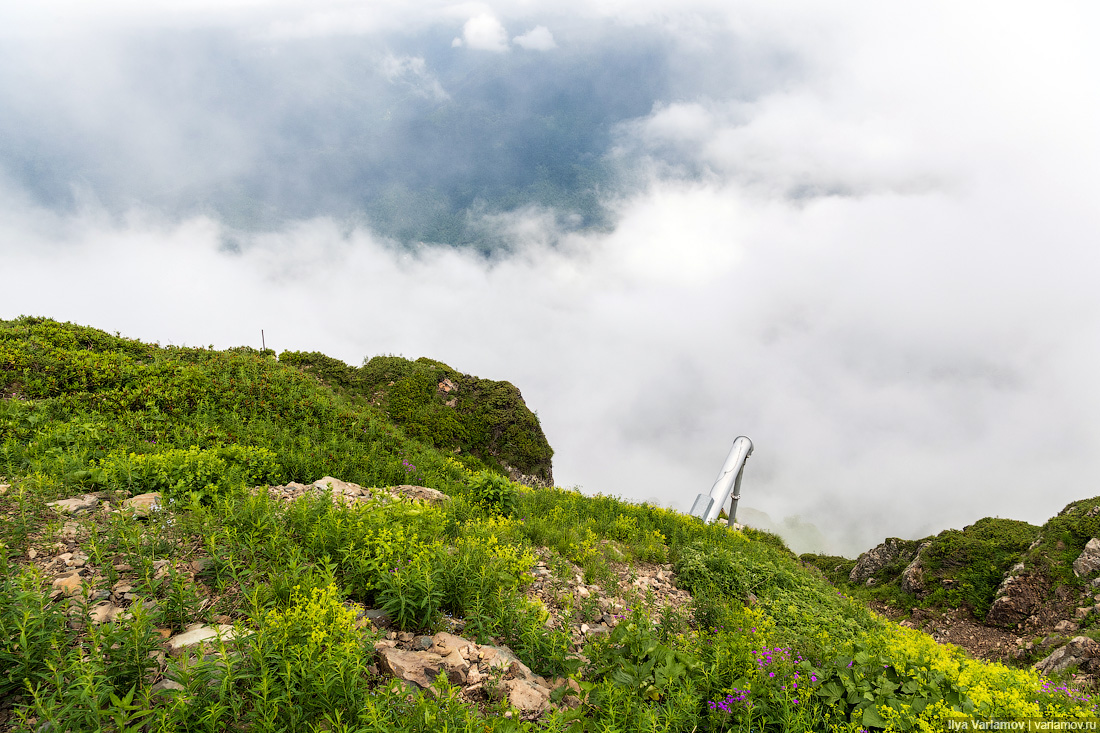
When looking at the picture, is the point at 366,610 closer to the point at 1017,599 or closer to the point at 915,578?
the point at 1017,599

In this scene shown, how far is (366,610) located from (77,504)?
4949 mm

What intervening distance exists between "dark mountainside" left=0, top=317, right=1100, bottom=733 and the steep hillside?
1056 centimetres

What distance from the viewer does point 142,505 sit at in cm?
689

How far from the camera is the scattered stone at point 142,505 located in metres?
6.65

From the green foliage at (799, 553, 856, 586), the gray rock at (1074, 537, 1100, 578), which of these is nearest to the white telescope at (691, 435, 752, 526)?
the green foliage at (799, 553, 856, 586)

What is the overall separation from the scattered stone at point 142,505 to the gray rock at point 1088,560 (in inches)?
1084

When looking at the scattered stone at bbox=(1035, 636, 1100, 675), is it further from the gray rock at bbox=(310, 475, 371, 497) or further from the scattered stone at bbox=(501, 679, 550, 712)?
the gray rock at bbox=(310, 475, 371, 497)

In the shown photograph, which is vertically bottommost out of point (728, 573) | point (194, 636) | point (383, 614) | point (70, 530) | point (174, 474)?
point (194, 636)

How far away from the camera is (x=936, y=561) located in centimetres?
2223

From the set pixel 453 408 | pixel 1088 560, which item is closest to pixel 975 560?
pixel 1088 560

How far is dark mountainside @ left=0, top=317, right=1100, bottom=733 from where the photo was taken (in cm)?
377

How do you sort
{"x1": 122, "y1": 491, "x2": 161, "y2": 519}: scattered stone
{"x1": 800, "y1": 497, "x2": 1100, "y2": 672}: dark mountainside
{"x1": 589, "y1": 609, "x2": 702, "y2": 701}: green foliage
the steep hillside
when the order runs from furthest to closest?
1. the steep hillside
2. {"x1": 800, "y1": 497, "x2": 1100, "y2": 672}: dark mountainside
3. {"x1": 122, "y1": 491, "x2": 161, "y2": 519}: scattered stone
4. {"x1": 589, "y1": 609, "x2": 702, "y2": 701}: green foliage

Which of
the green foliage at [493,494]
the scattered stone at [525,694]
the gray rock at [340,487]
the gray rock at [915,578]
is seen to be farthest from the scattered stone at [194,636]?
the gray rock at [915,578]

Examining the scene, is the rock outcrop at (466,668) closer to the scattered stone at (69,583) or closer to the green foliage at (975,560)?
the scattered stone at (69,583)
